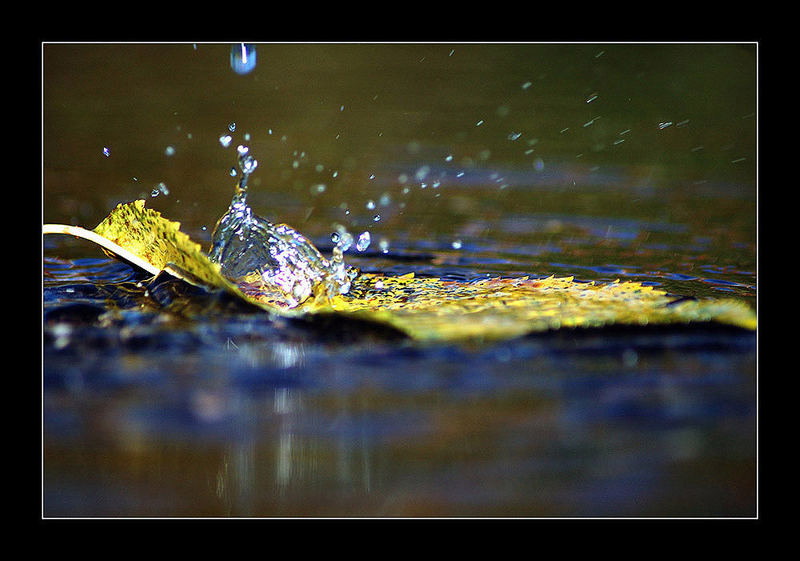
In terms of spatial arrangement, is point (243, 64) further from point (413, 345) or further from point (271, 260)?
point (413, 345)

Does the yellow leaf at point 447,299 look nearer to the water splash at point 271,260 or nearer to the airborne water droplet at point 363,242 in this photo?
the water splash at point 271,260

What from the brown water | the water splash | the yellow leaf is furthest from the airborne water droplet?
the yellow leaf

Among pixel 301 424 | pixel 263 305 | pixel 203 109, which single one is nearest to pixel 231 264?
pixel 263 305

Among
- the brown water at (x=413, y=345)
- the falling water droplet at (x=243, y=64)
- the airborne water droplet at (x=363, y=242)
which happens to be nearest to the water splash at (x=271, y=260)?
the airborne water droplet at (x=363, y=242)

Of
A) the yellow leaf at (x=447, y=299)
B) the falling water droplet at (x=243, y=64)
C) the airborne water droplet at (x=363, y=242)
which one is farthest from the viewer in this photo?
the falling water droplet at (x=243, y=64)

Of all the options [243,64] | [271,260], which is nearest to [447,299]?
[271,260]
